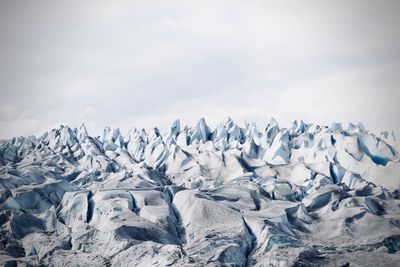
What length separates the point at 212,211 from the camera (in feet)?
67.8

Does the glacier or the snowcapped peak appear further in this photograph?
the snowcapped peak

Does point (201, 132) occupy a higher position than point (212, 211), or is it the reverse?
point (201, 132)

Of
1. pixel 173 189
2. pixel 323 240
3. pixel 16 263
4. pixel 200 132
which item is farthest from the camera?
pixel 200 132

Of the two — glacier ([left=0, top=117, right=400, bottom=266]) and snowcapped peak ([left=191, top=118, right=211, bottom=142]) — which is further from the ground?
snowcapped peak ([left=191, top=118, right=211, bottom=142])

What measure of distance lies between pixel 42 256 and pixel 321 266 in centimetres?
1116

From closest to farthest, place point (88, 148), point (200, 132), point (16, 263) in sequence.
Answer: point (16, 263), point (88, 148), point (200, 132)

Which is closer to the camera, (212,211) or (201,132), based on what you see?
(212,211)

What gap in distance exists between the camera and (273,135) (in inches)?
1848

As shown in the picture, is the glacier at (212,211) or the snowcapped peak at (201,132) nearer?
the glacier at (212,211)

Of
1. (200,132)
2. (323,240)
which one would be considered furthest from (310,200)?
(200,132)

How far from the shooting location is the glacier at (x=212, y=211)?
677 inches

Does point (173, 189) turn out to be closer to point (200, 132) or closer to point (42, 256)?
point (42, 256)

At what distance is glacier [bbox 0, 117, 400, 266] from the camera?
17.2m

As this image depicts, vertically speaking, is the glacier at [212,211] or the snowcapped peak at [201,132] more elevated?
the snowcapped peak at [201,132]
